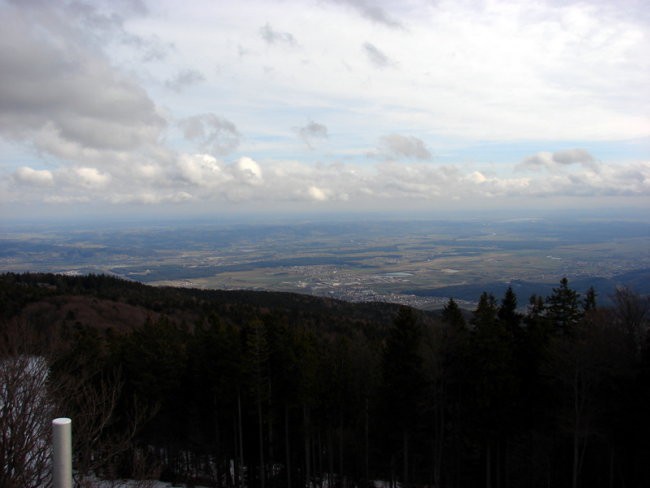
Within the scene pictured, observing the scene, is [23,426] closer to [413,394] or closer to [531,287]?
[413,394]

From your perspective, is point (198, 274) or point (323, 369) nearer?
point (323, 369)

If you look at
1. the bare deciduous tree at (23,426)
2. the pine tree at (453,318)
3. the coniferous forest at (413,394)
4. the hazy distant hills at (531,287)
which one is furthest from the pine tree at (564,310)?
the hazy distant hills at (531,287)

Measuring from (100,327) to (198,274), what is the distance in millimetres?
117473

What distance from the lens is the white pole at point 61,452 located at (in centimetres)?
472

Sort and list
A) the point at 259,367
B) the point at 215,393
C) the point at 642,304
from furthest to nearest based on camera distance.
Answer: the point at 215,393 < the point at 259,367 < the point at 642,304

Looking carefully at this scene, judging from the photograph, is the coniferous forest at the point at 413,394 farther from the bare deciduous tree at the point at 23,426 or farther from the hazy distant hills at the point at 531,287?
the hazy distant hills at the point at 531,287

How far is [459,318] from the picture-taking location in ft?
79.5

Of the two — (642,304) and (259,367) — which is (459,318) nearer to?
(642,304)

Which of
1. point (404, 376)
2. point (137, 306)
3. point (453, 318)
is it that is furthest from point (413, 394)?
point (137, 306)

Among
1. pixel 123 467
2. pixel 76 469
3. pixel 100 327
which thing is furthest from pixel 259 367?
pixel 100 327

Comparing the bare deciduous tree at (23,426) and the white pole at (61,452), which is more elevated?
the white pole at (61,452)

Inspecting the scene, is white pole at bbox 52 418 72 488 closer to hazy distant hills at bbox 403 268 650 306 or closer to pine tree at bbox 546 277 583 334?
pine tree at bbox 546 277 583 334

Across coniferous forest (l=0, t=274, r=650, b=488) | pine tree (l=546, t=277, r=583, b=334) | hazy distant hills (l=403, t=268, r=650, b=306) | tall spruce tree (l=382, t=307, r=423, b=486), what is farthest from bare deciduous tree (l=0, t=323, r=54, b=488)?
hazy distant hills (l=403, t=268, r=650, b=306)

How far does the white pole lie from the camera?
15.5 feet
